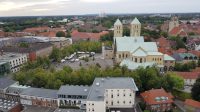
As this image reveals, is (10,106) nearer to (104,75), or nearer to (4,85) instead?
(4,85)

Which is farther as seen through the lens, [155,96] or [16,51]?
[16,51]

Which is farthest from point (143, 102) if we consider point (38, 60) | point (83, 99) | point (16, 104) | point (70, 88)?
point (38, 60)

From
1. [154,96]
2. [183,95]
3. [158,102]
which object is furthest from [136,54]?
[158,102]

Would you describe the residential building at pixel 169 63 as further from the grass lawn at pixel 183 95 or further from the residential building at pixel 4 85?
the residential building at pixel 4 85

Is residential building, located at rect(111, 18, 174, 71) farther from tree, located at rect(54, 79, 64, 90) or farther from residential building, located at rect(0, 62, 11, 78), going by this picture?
residential building, located at rect(0, 62, 11, 78)

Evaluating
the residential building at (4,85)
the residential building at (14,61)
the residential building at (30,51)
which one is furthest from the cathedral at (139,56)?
the residential building at (14,61)

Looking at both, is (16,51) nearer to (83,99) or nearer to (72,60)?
(72,60)
